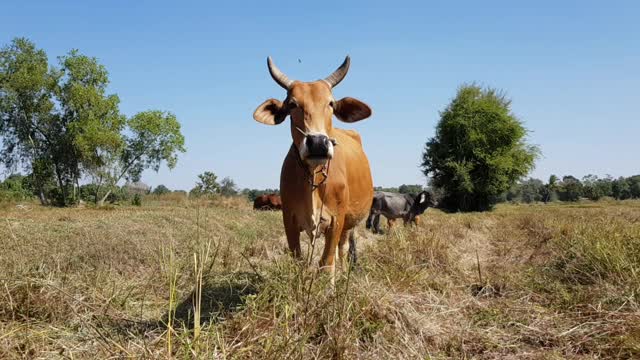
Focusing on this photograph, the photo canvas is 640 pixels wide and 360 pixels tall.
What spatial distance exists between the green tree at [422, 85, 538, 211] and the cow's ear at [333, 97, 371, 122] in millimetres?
36345

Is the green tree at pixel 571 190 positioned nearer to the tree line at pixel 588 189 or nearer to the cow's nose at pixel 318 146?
the tree line at pixel 588 189

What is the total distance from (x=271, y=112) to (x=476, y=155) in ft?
127

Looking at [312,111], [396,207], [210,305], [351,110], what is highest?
[351,110]

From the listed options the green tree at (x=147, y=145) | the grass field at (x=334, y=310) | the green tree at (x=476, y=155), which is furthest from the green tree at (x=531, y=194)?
the grass field at (x=334, y=310)

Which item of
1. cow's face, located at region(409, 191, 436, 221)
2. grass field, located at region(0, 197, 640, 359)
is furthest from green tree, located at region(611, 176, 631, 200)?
grass field, located at region(0, 197, 640, 359)

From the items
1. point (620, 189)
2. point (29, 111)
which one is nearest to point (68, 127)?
point (29, 111)

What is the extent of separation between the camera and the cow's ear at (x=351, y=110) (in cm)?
523

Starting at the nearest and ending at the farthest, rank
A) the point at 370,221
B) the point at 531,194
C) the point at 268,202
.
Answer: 1. the point at 370,221
2. the point at 268,202
3. the point at 531,194

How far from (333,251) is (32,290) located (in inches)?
109

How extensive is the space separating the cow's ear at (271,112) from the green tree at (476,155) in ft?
121

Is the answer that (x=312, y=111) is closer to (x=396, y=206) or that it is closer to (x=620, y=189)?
(x=396, y=206)

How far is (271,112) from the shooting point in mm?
4977

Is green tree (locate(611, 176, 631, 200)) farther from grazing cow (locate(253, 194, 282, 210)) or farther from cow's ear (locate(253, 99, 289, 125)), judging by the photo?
cow's ear (locate(253, 99, 289, 125))

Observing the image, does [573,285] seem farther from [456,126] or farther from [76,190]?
[76,190]
